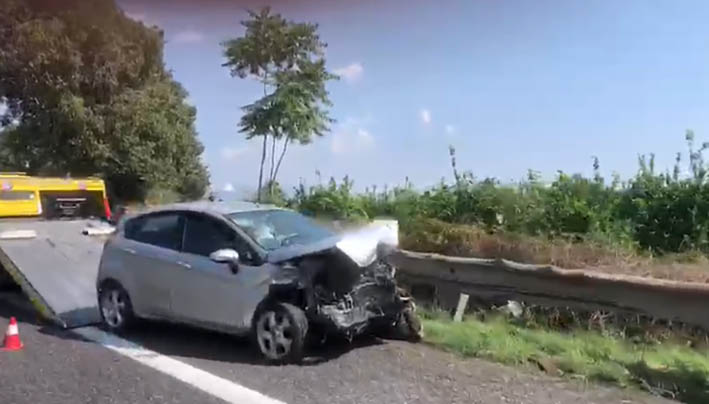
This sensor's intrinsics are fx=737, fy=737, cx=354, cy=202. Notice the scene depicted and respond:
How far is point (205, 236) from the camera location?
7.86 m

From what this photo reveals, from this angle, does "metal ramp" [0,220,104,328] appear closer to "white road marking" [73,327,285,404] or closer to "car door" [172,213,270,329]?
"white road marking" [73,327,285,404]

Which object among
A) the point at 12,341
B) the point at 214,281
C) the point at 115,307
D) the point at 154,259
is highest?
the point at 154,259

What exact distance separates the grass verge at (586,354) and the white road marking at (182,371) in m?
2.24

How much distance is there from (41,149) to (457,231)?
62.7ft

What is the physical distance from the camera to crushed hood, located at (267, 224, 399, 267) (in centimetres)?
716

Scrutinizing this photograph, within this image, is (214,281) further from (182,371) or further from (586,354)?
(586,354)

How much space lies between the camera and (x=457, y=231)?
9633 millimetres

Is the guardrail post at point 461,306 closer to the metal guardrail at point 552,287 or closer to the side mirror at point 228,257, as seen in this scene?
the metal guardrail at point 552,287

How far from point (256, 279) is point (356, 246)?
3.36 ft

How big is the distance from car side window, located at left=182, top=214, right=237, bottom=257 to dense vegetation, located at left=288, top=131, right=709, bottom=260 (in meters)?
3.22

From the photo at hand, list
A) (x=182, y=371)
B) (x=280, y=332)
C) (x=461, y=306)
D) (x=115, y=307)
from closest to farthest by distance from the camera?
1. (x=182, y=371)
2. (x=280, y=332)
3. (x=461, y=306)
4. (x=115, y=307)

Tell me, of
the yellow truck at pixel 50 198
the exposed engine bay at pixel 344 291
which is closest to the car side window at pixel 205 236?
the exposed engine bay at pixel 344 291

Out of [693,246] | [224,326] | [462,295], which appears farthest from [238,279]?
[693,246]

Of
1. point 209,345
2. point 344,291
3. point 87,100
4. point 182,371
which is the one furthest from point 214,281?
point 87,100
